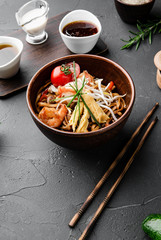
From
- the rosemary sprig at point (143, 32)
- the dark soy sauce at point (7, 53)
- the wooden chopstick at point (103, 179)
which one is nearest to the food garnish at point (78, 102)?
the wooden chopstick at point (103, 179)

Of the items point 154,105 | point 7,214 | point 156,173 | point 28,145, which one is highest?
point 154,105

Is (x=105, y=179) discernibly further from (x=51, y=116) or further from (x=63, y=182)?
(x=51, y=116)

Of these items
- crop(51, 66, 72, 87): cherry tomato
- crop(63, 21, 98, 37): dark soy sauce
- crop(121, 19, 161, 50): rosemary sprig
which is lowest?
crop(51, 66, 72, 87): cherry tomato

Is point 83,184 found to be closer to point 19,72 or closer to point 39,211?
point 39,211

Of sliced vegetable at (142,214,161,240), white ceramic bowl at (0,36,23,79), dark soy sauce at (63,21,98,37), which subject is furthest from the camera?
dark soy sauce at (63,21,98,37)

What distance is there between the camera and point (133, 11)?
2803mm

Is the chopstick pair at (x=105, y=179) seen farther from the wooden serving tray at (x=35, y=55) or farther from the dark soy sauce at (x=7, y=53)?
the dark soy sauce at (x=7, y=53)

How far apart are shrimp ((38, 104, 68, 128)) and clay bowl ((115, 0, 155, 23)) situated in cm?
143

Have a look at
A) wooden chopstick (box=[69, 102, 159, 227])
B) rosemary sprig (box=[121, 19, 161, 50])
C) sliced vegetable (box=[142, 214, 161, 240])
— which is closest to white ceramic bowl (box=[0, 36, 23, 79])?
rosemary sprig (box=[121, 19, 161, 50])

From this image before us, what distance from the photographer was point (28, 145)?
7.07ft

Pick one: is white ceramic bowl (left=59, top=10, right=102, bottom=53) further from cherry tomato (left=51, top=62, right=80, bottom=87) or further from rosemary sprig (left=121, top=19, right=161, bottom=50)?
cherry tomato (left=51, top=62, right=80, bottom=87)

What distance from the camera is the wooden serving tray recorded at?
2.49m

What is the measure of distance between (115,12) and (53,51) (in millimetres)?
856

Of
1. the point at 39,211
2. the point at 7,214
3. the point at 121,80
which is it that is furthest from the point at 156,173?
the point at 7,214
